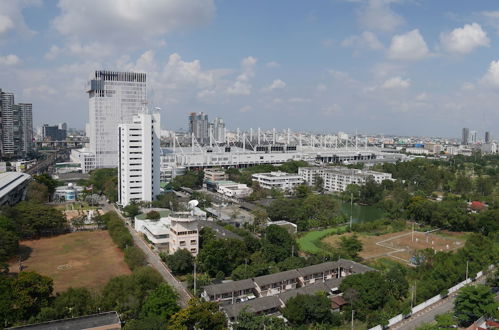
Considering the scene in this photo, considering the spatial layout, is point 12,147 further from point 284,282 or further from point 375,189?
point 284,282

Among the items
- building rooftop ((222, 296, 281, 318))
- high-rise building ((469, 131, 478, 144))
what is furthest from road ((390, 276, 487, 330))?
high-rise building ((469, 131, 478, 144))

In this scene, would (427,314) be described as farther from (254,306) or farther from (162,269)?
(162,269)

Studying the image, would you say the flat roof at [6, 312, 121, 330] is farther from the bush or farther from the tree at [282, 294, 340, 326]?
the bush

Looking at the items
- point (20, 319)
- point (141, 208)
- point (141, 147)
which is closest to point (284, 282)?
point (20, 319)

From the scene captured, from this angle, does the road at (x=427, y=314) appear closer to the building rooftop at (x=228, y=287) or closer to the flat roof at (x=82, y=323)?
the building rooftop at (x=228, y=287)

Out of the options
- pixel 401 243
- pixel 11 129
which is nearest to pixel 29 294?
pixel 401 243

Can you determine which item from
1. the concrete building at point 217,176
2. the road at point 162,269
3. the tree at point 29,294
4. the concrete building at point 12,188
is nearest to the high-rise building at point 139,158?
the road at point 162,269

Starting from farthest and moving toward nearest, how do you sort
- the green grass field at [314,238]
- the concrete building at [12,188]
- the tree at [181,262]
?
the concrete building at [12,188] → the green grass field at [314,238] → the tree at [181,262]
